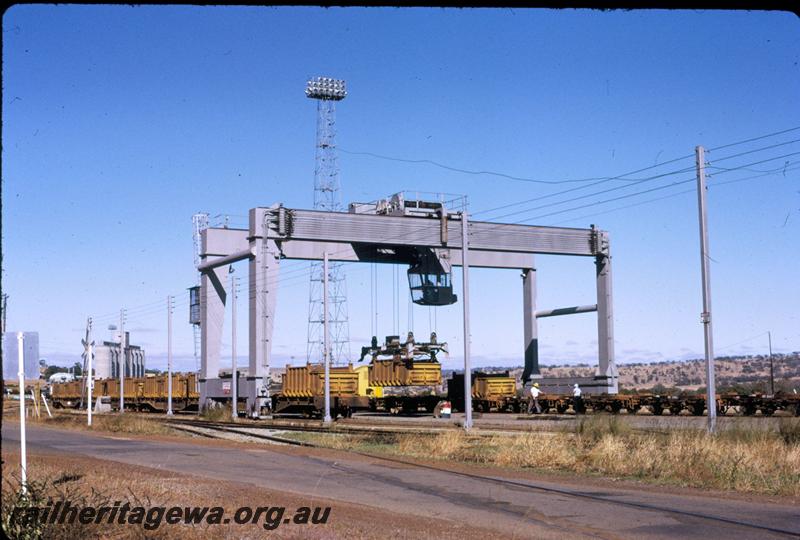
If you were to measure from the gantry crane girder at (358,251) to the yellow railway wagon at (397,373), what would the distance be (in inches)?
237

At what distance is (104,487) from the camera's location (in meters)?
14.0

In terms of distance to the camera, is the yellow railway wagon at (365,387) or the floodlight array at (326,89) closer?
the yellow railway wagon at (365,387)

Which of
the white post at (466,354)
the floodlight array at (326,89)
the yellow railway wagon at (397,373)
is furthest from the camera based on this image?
the floodlight array at (326,89)

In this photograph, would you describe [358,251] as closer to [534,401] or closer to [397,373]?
[397,373]

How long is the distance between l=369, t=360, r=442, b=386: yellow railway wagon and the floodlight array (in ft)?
105

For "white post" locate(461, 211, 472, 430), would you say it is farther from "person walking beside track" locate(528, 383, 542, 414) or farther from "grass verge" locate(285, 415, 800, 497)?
"person walking beside track" locate(528, 383, 542, 414)

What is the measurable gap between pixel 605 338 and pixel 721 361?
114m

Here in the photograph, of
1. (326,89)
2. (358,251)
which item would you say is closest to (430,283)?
(358,251)

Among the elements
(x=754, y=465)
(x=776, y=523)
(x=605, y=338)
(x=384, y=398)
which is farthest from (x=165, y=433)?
(x=605, y=338)

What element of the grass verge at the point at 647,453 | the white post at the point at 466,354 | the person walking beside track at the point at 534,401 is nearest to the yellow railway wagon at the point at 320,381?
the person walking beside track at the point at 534,401

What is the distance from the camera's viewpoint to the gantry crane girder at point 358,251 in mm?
49281

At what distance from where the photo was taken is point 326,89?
74688 millimetres

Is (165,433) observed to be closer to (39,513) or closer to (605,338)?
(39,513)

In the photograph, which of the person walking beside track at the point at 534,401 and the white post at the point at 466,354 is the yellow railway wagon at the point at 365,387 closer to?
the person walking beside track at the point at 534,401
